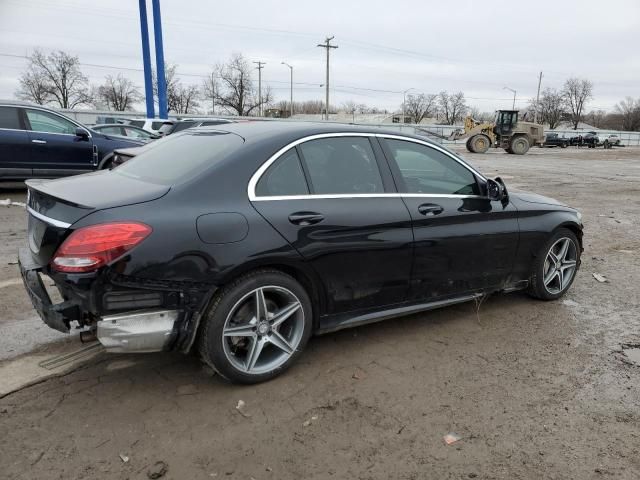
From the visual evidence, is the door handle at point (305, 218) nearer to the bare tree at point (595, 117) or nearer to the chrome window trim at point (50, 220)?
the chrome window trim at point (50, 220)

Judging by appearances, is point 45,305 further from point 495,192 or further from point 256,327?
point 495,192

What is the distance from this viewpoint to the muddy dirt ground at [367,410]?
245 cm

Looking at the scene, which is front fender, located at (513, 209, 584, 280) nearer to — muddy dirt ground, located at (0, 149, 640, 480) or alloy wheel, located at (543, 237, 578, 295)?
alloy wheel, located at (543, 237, 578, 295)

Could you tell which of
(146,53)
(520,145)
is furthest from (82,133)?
(520,145)

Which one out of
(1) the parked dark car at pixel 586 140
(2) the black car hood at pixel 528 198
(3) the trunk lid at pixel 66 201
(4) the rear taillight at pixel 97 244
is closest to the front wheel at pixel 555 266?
(2) the black car hood at pixel 528 198

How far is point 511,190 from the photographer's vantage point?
459 cm

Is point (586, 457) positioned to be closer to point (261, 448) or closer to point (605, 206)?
point (261, 448)

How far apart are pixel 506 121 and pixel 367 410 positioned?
3608 cm

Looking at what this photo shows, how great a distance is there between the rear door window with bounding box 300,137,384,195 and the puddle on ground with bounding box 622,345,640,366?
2208mm

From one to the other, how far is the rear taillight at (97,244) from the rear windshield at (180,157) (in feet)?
1.51

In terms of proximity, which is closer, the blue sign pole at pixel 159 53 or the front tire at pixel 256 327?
the front tire at pixel 256 327

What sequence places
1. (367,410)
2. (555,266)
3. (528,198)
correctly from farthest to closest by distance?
(555,266) → (528,198) → (367,410)

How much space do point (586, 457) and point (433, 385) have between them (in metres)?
0.92

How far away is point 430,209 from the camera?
12.2 ft
